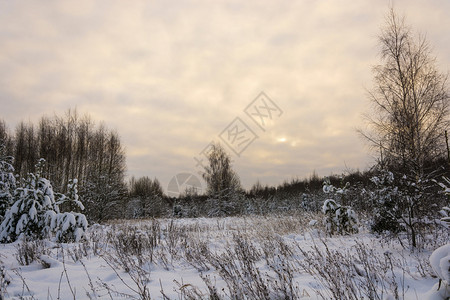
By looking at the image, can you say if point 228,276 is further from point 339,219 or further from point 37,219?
point 37,219

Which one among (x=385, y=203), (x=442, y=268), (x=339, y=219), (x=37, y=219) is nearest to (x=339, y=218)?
(x=339, y=219)

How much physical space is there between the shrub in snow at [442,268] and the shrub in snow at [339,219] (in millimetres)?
6338

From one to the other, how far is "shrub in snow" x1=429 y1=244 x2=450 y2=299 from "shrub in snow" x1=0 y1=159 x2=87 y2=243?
8313mm

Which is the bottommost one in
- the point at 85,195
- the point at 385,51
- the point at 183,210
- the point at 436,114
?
the point at 183,210

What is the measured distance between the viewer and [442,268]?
183 centimetres

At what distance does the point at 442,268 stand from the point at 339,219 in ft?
22.1

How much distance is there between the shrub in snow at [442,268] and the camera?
5.93 feet

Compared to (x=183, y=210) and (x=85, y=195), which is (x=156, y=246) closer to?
(x=85, y=195)

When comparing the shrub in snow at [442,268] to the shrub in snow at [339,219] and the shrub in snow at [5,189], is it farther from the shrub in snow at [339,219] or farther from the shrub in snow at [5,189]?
the shrub in snow at [5,189]

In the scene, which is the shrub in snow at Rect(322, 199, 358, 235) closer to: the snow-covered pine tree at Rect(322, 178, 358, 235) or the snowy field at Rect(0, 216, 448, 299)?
the snow-covered pine tree at Rect(322, 178, 358, 235)

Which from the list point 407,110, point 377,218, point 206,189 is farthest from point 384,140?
point 206,189

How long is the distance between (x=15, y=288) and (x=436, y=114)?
51.5 feet

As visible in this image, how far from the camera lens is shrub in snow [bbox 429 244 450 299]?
1.81 metres

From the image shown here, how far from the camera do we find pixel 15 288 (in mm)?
3451
